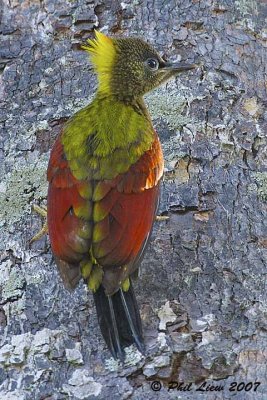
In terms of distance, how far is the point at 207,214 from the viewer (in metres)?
4.12

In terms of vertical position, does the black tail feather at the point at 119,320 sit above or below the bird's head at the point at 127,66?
below

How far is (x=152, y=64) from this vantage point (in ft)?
16.9

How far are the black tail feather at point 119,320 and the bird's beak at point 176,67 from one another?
1.39m

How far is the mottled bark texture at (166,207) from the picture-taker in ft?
11.7

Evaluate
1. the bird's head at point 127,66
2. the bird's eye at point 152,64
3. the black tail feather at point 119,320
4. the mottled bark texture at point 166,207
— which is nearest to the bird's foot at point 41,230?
the mottled bark texture at point 166,207

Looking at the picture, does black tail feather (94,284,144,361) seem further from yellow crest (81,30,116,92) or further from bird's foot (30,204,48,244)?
yellow crest (81,30,116,92)

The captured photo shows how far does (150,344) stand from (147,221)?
2.22ft

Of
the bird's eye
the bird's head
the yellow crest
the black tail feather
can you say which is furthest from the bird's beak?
the black tail feather

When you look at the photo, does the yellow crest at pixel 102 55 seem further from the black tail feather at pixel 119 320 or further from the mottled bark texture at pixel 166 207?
the black tail feather at pixel 119 320

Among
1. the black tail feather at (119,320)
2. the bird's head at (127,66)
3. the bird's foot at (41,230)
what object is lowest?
the black tail feather at (119,320)

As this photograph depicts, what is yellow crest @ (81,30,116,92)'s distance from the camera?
15.8 ft

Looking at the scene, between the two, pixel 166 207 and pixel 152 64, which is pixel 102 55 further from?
pixel 166 207

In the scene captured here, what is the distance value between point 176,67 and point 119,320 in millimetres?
1583

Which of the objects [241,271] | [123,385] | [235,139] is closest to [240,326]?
[241,271]
